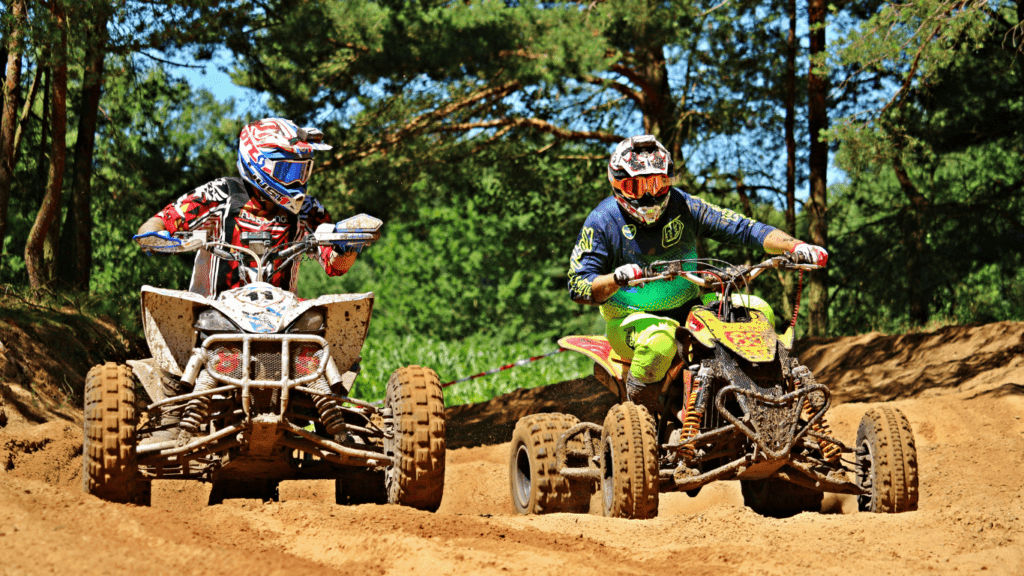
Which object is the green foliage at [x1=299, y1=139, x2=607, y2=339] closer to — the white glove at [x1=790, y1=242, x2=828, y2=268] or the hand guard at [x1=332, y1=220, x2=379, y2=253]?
the white glove at [x1=790, y1=242, x2=828, y2=268]

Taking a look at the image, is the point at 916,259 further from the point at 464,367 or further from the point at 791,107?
the point at 464,367

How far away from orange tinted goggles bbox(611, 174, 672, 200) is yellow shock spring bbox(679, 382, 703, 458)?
1297 millimetres

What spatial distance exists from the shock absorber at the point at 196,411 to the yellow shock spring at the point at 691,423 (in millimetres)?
2540

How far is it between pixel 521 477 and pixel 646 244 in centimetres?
Answer: 180

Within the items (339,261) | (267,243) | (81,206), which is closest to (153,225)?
(267,243)

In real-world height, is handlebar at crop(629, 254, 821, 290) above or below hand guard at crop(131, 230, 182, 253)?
below

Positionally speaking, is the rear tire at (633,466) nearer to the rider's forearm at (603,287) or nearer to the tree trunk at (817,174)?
the rider's forearm at (603,287)

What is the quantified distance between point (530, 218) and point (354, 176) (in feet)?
13.8

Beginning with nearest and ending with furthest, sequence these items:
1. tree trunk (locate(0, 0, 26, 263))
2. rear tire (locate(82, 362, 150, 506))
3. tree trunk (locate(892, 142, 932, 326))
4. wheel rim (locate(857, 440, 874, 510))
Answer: rear tire (locate(82, 362, 150, 506)) < wheel rim (locate(857, 440, 874, 510)) < tree trunk (locate(0, 0, 26, 263)) < tree trunk (locate(892, 142, 932, 326))

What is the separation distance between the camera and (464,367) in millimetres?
23875

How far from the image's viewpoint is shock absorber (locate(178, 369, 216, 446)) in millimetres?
5211

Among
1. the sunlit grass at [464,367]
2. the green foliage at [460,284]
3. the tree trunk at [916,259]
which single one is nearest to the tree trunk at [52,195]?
the sunlit grass at [464,367]

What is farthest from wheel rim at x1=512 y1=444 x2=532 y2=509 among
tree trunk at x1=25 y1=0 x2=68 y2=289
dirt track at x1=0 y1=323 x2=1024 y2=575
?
tree trunk at x1=25 y1=0 x2=68 y2=289

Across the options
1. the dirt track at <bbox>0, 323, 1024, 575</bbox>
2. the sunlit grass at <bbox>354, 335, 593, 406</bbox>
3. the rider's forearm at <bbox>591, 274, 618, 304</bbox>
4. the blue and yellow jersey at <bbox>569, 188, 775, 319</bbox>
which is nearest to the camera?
the dirt track at <bbox>0, 323, 1024, 575</bbox>
